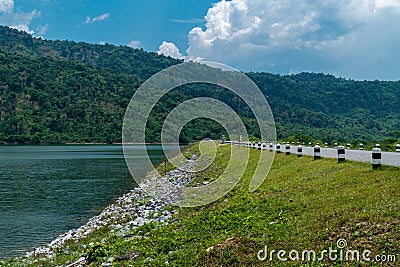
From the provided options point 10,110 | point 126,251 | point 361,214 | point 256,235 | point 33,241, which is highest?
point 10,110

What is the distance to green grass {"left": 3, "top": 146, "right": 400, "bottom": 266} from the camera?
1059 centimetres

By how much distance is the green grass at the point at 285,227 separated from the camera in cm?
1059

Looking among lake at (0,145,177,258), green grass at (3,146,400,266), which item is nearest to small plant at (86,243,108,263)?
green grass at (3,146,400,266)

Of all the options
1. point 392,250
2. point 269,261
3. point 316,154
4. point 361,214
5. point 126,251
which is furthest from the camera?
point 316,154

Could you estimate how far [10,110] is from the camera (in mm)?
199750

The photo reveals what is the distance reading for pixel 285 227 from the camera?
1255 centimetres

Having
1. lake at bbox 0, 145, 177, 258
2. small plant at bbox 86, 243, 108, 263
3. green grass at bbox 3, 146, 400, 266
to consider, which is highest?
green grass at bbox 3, 146, 400, 266

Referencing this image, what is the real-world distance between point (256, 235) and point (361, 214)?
2932 millimetres

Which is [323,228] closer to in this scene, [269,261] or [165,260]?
[269,261]

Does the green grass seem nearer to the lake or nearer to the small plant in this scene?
the small plant

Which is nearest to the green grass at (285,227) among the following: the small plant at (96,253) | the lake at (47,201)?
the small plant at (96,253)

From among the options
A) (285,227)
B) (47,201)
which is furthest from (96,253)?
(47,201)

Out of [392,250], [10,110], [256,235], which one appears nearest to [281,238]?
[256,235]

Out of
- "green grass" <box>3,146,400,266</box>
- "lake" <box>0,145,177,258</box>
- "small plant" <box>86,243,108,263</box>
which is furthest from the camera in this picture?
"lake" <box>0,145,177,258</box>
